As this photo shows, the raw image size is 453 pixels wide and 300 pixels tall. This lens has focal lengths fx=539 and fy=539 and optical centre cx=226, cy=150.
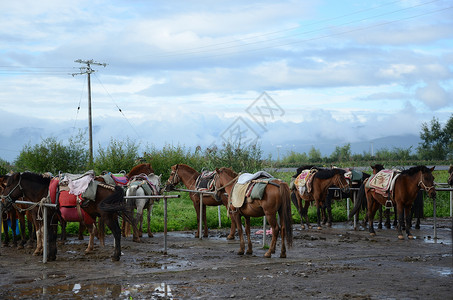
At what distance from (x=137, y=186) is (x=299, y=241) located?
3.91 m

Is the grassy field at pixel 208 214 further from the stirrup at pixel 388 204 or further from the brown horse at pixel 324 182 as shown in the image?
the stirrup at pixel 388 204

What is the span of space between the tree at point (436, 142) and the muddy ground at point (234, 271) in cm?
3866

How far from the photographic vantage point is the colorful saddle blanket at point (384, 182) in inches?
496

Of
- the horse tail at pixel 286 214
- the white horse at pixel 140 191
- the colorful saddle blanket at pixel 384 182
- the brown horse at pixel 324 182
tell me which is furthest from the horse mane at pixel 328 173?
the horse tail at pixel 286 214

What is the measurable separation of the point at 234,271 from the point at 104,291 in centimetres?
219

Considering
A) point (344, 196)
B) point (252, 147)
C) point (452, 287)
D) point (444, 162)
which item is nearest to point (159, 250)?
point (452, 287)

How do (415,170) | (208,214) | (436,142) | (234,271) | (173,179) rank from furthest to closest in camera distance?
(436,142) < (208,214) < (173,179) < (415,170) < (234,271)

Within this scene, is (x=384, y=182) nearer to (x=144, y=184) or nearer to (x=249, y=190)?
(x=249, y=190)

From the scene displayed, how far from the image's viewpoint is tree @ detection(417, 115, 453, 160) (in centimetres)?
4825

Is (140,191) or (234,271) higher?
(140,191)

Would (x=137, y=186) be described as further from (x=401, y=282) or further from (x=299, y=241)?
(x=401, y=282)

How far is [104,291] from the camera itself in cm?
704

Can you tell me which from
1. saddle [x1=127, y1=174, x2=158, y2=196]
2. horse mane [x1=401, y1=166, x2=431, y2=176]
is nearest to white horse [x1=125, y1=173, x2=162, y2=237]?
saddle [x1=127, y1=174, x2=158, y2=196]

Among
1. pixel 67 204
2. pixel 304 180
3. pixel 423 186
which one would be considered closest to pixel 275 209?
pixel 67 204
